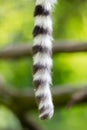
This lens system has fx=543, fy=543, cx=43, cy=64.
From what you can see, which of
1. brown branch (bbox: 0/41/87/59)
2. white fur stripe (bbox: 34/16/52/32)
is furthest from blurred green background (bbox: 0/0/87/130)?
white fur stripe (bbox: 34/16/52/32)

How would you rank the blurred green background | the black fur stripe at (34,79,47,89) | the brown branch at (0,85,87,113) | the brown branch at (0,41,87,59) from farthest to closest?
1. the blurred green background
2. the brown branch at (0,85,87,113)
3. the brown branch at (0,41,87,59)
4. the black fur stripe at (34,79,47,89)

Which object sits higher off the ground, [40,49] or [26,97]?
[40,49]

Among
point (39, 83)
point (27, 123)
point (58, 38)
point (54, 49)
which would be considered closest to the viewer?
point (39, 83)

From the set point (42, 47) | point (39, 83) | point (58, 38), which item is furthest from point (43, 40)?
point (58, 38)

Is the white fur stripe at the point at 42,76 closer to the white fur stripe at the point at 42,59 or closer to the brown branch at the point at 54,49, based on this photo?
the white fur stripe at the point at 42,59

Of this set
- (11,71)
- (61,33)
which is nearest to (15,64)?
(11,71)

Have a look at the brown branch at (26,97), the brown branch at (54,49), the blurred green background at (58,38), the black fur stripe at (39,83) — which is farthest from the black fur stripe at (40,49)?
the blurred green background at (58,38)

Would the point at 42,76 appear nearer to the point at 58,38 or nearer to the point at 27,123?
the point at 27,123

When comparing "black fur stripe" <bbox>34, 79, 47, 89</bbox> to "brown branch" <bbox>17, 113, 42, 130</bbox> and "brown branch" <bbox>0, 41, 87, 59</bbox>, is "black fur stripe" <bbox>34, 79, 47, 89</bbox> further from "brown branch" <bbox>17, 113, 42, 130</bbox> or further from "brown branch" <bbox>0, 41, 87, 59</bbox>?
"brown branch" <bbox>17, 113, 42, 130</bbox>
